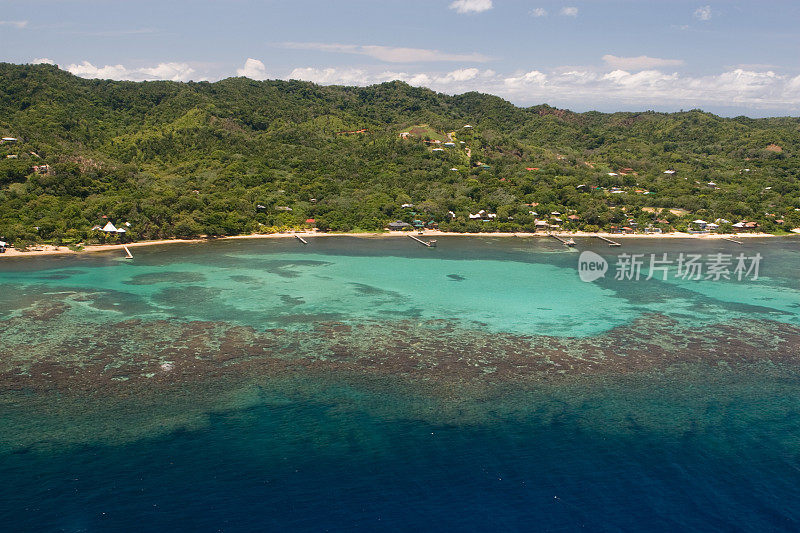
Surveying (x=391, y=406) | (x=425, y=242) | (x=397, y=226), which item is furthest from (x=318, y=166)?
(x=391, y=406)

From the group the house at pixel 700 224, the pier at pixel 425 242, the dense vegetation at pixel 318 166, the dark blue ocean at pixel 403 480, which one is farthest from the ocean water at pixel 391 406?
the house at pixel 700 224

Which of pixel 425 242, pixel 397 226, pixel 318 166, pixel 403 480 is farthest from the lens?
pixel 318 166

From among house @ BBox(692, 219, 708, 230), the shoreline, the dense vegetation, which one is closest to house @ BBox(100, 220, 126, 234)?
the dense vegetation

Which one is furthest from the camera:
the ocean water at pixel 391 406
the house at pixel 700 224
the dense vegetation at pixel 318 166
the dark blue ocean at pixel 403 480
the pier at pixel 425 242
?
the house at pixel 700 224

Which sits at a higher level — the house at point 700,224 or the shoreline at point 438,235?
the house at point 700,224

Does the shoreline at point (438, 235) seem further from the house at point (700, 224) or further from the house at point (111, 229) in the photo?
the house at point (700, 224)

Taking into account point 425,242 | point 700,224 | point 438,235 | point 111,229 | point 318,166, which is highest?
point 318,166

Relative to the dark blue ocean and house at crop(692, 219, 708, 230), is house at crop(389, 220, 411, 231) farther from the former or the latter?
the dark blue ocean

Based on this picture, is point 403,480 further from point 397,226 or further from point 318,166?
point 318,166
